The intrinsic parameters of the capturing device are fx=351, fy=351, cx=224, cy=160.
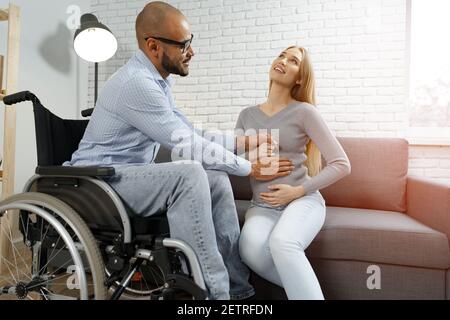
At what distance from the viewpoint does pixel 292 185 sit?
1.49 meters

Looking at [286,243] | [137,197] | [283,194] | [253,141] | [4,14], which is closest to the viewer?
[137,197]

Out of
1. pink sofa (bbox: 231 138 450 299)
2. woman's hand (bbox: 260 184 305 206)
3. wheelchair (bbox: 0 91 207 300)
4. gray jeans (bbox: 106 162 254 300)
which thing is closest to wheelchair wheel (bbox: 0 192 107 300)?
wheelchair (bbox: 0 91 207 300)

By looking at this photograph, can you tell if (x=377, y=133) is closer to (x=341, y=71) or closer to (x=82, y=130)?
(x=341, y=71)

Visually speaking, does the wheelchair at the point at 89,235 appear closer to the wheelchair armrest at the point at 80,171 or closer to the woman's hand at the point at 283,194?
the wheelchair armrest at the point at 80,171

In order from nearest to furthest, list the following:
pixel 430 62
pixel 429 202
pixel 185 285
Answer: pixel 185 285 → pixel 429 202 → pixel 430 62

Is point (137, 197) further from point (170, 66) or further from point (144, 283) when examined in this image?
point (144, 283)

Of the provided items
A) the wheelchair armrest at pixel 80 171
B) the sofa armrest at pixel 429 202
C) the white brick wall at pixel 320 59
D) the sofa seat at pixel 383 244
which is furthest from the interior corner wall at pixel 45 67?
the sofa armrest at pixel 429 202

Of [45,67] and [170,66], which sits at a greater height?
[45,67]

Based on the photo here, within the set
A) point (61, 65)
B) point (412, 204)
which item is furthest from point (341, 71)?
point (61, 65)

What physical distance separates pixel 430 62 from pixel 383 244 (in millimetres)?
1642

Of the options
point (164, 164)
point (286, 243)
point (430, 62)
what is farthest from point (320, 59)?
point (164, 164)

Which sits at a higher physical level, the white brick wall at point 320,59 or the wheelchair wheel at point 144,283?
the white brick wall at point 320,59

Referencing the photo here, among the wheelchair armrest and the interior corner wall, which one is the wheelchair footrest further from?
the interior corner wall

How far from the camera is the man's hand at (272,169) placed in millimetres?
1471
